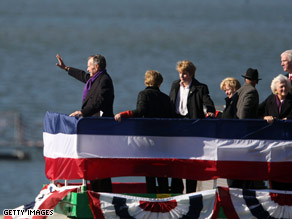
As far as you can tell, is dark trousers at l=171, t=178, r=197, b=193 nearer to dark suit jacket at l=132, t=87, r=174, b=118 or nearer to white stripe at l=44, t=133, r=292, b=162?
white stripe at l=44, t=133, r=292, b=162

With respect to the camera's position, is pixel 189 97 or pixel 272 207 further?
pixel 189 97

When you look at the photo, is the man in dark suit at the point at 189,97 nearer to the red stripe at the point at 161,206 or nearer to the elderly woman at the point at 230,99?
the elderly woman at the point at 230,99

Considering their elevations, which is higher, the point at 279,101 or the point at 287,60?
the point at 287,60

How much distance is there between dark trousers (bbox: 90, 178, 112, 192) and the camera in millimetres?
11578

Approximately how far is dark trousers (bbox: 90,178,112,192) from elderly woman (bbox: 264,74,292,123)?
2186 millimetres

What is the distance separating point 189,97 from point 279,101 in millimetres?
1136

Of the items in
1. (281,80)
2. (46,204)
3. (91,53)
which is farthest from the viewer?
(91,53)

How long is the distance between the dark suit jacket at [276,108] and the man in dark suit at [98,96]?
1992 mm

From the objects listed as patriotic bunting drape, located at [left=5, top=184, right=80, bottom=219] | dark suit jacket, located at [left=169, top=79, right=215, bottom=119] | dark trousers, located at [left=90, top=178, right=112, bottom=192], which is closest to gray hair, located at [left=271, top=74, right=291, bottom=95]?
dark suit jacket, located at [left=169, top=79, right=215, bottom=119]

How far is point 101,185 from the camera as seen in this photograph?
11.6m

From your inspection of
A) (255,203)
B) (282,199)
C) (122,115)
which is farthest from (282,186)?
(122,115)

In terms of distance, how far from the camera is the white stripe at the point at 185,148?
37.0 ft

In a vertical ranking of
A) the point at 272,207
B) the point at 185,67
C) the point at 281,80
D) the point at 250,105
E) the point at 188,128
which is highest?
the point at 185,67

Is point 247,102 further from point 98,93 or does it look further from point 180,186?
point 98,93
